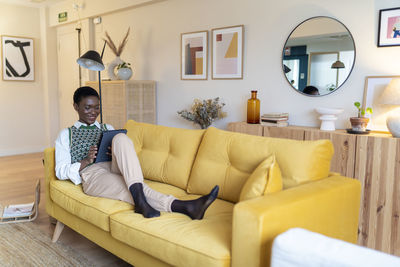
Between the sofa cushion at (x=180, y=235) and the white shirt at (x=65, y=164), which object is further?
the white shirt at (x=65, y=164)

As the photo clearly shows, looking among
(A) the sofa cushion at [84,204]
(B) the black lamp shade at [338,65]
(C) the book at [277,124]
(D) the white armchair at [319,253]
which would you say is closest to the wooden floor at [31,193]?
(A) the sofa cushion at [84,204]

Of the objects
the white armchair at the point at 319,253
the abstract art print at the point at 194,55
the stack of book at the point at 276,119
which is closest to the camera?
the white armchair at the point at 319,253

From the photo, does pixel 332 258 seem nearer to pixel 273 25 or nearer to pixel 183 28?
pixel 273 25

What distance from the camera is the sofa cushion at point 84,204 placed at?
6.97ft

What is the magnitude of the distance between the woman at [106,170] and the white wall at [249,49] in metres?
1.61

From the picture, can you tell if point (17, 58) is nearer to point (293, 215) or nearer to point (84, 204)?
point (84, 204)

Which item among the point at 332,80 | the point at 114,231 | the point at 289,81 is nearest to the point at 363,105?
the point at 332,80

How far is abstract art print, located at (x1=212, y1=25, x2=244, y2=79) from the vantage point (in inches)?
146

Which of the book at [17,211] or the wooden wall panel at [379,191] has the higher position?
the wooden wall panel at [379,191]

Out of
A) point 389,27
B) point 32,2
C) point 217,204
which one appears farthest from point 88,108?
point 32,2

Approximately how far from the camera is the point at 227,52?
12.5 ft

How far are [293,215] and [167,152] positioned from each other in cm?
133

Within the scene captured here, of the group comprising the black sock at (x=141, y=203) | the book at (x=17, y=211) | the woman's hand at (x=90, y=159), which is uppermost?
the woman's hand at (x=90, y=159)

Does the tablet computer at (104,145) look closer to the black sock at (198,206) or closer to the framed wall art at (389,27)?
the black sock at (198,206)
